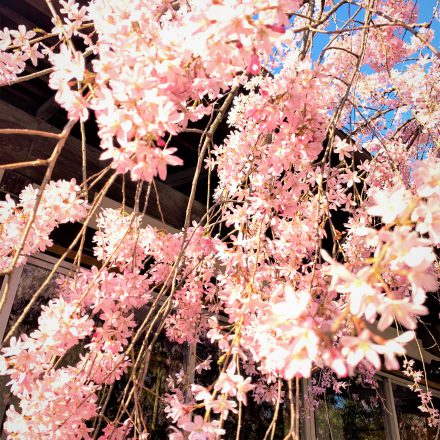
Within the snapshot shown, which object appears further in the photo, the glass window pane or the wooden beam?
the glass window pane

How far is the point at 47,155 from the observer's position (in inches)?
89.4

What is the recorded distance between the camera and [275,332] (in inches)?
37.7

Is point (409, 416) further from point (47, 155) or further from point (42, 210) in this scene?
point (42, 210)

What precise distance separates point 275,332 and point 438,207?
1.71ft

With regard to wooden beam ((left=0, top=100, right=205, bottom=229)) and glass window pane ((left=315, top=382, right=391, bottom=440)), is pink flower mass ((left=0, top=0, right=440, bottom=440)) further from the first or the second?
glass window pane ((left=315, top=382, right=391, bottom=440))

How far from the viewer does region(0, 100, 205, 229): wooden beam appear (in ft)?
7.14

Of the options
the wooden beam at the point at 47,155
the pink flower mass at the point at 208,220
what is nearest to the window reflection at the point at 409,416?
the pink flower mass at the point at 208,220

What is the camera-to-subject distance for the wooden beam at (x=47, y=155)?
2.18m

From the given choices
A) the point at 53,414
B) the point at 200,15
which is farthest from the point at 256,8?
the point at 53,414

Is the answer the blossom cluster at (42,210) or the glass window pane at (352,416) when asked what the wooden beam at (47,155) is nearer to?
the blossom cluster at (42,210)

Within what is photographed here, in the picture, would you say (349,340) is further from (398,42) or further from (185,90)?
(398,42)

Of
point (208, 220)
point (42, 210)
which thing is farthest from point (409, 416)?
point (42, 210)

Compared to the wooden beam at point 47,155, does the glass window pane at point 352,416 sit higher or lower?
lower

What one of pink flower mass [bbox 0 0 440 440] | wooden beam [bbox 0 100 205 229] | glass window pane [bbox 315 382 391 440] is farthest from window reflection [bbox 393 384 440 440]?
wooden beam [bbox 0 100 205 229]
